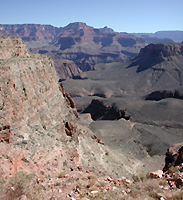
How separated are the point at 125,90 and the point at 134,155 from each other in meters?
62.4

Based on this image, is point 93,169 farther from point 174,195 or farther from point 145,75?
point 145,75

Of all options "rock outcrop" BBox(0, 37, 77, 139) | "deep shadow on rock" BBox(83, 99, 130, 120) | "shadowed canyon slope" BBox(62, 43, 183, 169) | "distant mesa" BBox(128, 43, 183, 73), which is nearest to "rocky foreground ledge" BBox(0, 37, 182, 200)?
"rock outcrop" BBox(0, 37, 77, 139)

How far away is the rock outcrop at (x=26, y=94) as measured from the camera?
13.9 meters

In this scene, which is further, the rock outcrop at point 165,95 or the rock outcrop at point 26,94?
the rock outcrop at point 165,95

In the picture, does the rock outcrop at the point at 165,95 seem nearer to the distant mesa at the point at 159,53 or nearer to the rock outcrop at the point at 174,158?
the distant mesa at the point at 159,53

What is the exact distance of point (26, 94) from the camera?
51.4 ft

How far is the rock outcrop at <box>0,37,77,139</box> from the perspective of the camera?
45.4 ft

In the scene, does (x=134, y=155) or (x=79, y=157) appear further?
(x=134, y=155)

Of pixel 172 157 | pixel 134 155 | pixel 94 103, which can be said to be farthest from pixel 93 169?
pixel 94 103

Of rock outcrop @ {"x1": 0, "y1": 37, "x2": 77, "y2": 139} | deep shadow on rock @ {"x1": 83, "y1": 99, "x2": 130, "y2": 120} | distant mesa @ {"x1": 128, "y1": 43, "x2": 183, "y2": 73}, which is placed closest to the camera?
rock outcrop @ {"x1": 0, "y1": 37, "x2": 77, "y2": 139}

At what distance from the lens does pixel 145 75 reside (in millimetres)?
103375

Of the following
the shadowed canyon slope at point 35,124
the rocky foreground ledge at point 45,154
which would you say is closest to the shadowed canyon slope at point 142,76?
the shadowed canyon slope at point 35,124

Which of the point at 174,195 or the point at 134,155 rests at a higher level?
the point at 174,195

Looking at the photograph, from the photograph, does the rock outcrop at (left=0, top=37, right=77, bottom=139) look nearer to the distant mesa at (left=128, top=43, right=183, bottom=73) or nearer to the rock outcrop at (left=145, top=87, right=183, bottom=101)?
the rock outcrop at (left=145, top=87, right=183, bottom=101)
